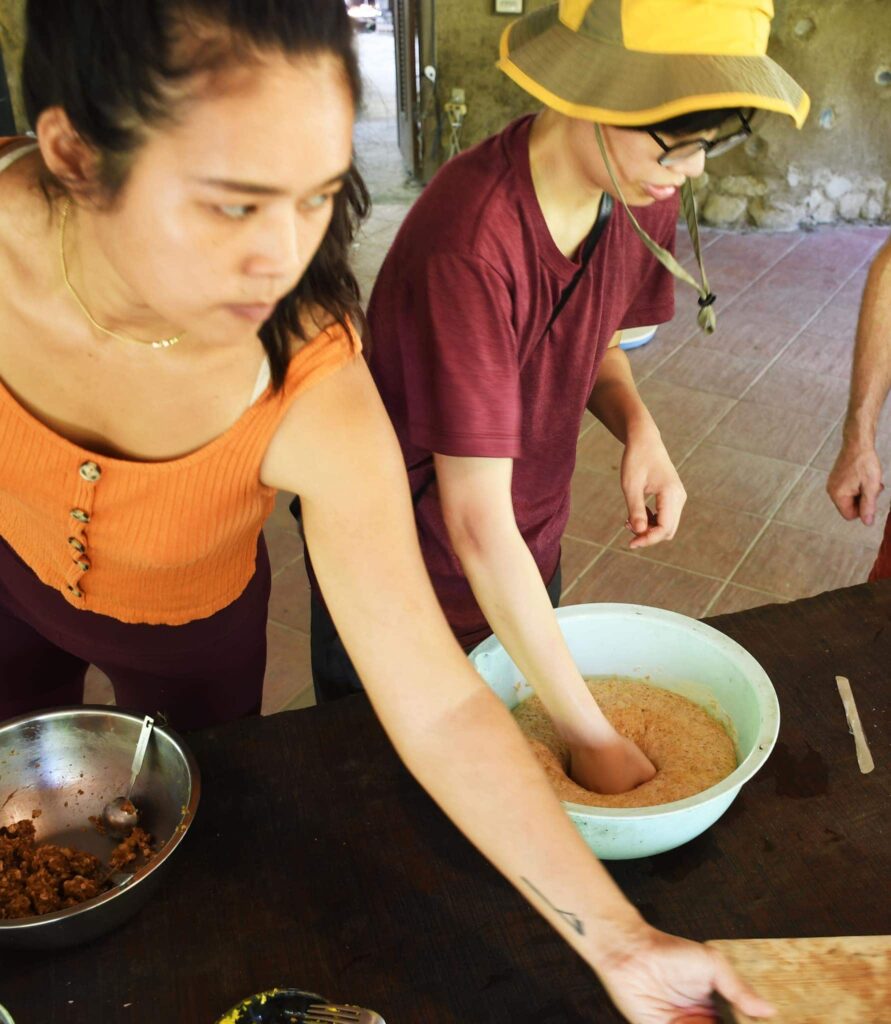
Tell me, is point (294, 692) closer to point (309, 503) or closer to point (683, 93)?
point (309, 503)

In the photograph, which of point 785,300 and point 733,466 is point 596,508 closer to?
point 733,466

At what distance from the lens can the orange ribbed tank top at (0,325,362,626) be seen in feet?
3.17

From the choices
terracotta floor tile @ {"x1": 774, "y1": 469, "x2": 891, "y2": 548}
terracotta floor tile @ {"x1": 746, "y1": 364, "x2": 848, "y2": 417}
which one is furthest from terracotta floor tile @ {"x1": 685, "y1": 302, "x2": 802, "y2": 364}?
terracotta floor tile @ {"x1": 774, "y1": 469, "x2": 891, "y2": 548}

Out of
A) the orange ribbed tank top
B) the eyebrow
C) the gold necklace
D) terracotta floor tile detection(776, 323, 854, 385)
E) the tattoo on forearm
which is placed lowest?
terracotta floor tile detection(776, 323, 854, 385)

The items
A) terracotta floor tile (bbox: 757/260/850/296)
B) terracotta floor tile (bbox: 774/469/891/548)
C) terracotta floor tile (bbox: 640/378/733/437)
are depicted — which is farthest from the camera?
terracotta floor tile (bbox: 757/260/850/296)

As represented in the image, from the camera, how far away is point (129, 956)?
0.91m

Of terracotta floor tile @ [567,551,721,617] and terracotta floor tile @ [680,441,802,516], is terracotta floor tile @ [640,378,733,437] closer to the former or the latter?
terracotta floor tile @ [680,441,802,516]

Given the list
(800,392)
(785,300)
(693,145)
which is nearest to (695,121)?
(693,145)

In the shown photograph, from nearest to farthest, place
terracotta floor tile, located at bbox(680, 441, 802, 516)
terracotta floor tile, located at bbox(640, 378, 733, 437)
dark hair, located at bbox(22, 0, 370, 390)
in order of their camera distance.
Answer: dark hair, located at bbox(22, 0, 370, 390) < terracotta floor tile, located at bbox(680, 441, 802, 516) < terracotta floor tile, located at bbox(640, 378, 733, 437)

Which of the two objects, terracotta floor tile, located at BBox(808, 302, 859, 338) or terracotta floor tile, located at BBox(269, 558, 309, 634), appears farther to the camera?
terracotta floor tile, located at BBox(808, 302, 859, 338)

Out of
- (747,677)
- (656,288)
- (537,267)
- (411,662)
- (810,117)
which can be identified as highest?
(537,267)

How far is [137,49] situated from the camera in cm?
68

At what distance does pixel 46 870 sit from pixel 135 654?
0.34 meters

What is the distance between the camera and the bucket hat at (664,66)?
928mm
